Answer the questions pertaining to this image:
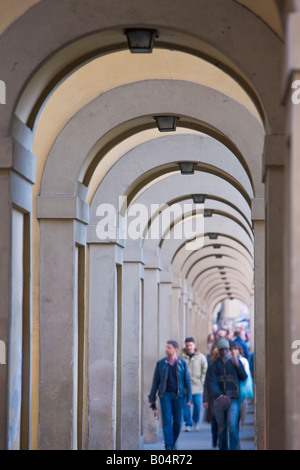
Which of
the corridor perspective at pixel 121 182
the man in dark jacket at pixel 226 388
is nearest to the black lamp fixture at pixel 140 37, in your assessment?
the corridor perspective at pixel 121 182

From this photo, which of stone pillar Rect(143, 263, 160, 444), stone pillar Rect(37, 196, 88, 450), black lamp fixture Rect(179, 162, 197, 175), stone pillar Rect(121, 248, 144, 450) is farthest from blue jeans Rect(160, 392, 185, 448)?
stone pillar Rect(37, 196, 88, 450)

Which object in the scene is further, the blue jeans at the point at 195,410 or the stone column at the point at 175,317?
the stone column at the point at 175,317

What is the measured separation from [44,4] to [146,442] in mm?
11650

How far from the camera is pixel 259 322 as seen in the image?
365 inches

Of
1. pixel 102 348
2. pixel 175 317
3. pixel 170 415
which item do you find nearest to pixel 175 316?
pixel 175 317

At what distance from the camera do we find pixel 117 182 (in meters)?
12.4

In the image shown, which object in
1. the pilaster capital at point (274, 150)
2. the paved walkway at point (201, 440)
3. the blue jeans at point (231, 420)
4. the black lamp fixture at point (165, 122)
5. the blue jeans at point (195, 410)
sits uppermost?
the black lamp fixture at point (165, 122)

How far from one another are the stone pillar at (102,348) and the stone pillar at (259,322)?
294cm

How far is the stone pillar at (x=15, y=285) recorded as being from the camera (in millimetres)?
6184

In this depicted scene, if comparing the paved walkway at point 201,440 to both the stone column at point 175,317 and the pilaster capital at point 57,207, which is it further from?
the pilaster capital at point 57,207

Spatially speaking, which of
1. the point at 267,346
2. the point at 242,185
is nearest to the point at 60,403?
the point at 267,346

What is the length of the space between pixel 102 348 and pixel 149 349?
5301 mm

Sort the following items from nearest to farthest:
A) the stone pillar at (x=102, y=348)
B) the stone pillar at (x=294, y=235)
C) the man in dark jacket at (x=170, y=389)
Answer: the stone pillar at (x=294, y=235), the stone pillar at (x=102, y=348), the man in dark jacket at (x=170, y=389)

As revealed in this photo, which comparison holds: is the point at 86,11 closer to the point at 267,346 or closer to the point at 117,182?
the point at 267,346
